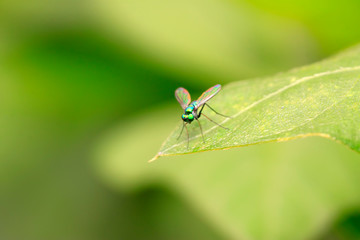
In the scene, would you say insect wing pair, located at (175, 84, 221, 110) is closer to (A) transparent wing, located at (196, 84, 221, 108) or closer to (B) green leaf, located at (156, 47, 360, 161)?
(A) transparent wing, located at (196, 84, 221, 108)

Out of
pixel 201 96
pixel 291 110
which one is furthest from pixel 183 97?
pixel 291 110

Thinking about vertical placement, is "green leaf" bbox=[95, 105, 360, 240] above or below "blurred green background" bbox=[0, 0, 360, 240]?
below

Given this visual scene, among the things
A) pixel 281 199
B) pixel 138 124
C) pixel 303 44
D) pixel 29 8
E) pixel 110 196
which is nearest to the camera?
pixel 281 199

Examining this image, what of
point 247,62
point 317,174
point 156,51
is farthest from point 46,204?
point 317,174

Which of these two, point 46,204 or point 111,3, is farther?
point 46,204

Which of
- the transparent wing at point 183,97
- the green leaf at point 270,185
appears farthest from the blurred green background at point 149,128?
the transparent wing at point 183,97

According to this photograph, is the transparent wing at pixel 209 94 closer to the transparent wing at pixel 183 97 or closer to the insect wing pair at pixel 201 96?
the insect wing pair at pixel 201 96

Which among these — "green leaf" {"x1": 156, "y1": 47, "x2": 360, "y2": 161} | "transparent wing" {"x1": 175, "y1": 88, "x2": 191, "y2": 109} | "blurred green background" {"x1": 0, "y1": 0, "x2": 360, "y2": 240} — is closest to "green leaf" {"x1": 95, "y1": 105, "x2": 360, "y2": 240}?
"blurred green background" {"x1": 0, "y1": 0, "x2": 360, "y2": 240}

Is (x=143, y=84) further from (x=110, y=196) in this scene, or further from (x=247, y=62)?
(x=110, y=196)
